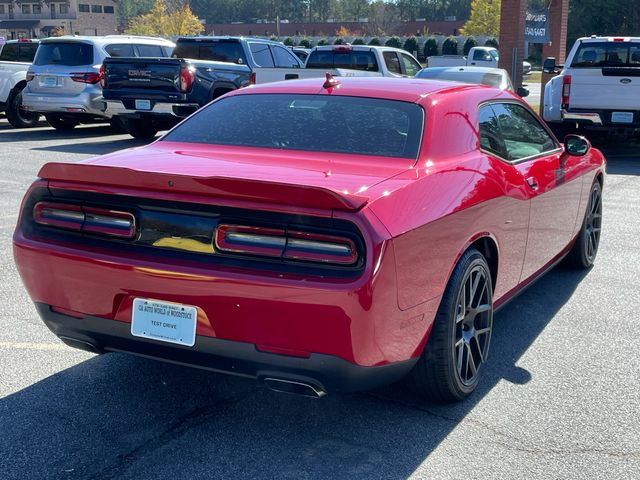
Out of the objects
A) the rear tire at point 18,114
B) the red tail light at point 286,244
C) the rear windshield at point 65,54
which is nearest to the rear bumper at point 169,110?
the rear windshield at point 65,54

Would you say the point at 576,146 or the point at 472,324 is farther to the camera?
the point at 576,146

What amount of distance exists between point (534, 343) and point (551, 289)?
131 cm

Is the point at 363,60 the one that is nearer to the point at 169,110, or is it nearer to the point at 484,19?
the point at 169,110

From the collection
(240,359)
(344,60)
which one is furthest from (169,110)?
(240,359)

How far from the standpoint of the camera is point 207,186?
3371mm

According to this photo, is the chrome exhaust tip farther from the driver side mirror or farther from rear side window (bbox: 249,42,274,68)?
rear side window (bbox: 249,42,274,68)

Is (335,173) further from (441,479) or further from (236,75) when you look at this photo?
(236,75)

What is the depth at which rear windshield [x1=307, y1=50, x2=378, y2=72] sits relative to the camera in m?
16.0

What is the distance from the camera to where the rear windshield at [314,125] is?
4.19 meters

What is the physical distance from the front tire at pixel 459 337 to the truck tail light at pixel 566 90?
1023 centimetres

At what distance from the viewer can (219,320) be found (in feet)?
10.9

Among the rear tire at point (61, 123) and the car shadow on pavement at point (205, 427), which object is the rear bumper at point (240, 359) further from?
the rear tire at point (61, 123)

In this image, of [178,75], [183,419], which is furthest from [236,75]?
[183,419]

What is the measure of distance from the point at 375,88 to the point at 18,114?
14.6 m
